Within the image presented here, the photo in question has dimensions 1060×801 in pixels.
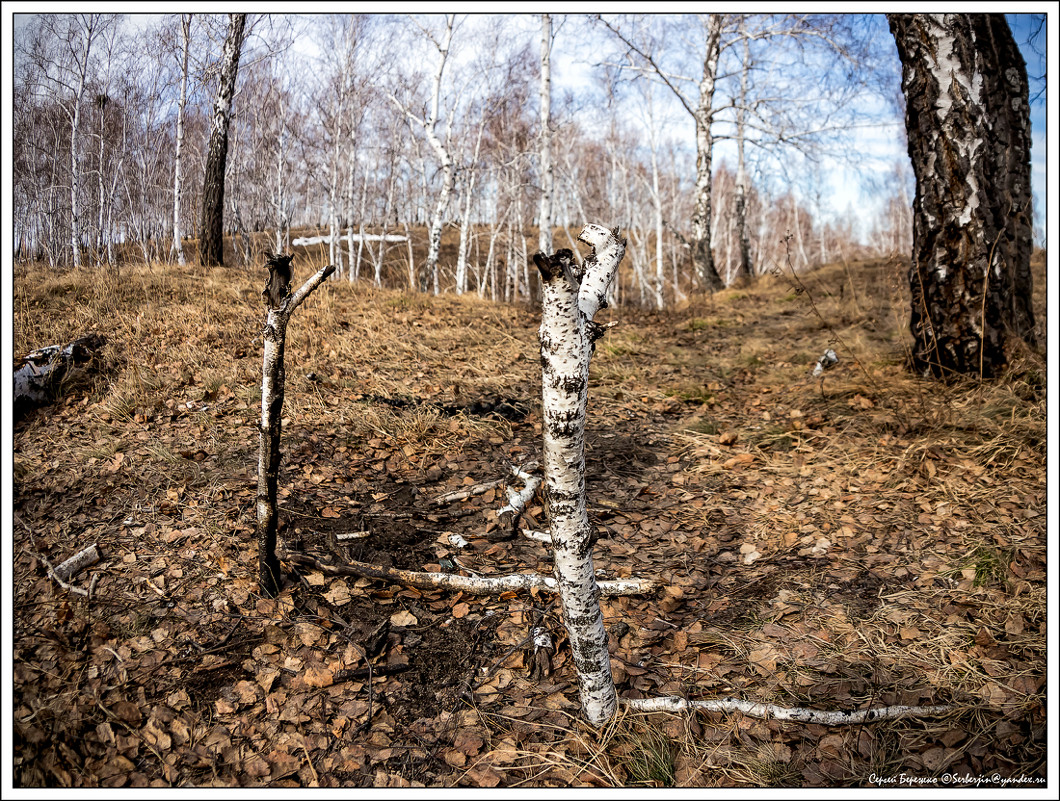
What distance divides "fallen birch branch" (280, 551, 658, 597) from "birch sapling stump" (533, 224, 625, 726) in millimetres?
706

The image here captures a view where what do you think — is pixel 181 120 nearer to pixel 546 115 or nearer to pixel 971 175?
pixel 546 115

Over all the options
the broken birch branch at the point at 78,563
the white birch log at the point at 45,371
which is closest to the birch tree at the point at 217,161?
the white birch log at the point at 45,371

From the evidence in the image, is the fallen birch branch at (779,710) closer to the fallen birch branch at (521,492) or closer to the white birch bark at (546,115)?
the fallen birch branch at (521,492)

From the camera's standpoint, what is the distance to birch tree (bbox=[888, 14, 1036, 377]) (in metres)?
3.68

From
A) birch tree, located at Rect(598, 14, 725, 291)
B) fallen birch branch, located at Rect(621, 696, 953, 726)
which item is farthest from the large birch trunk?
fallen birch branch, located at Rect(621, 696, 953, 726)

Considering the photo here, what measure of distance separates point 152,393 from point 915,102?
20.1ft

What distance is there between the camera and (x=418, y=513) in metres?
3.05

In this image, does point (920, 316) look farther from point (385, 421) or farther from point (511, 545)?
point (385, 421)

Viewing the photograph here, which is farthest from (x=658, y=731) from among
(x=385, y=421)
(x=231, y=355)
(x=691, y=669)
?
(x=231, y=355)

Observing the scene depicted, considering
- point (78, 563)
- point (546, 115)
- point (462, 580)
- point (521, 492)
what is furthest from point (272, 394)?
point (546, 115)

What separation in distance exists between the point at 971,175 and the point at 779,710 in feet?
12.7

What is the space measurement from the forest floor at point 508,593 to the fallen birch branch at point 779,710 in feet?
0.10

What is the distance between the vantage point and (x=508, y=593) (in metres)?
2.49

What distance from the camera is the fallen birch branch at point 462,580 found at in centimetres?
249
